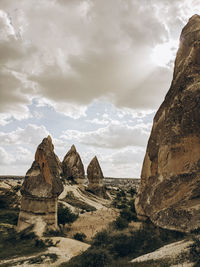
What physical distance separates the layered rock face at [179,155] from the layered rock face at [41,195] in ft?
19.0

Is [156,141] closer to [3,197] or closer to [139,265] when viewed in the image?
[139,265]

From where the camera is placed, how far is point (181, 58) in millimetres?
8547

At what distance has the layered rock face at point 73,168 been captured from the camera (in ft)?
99.8

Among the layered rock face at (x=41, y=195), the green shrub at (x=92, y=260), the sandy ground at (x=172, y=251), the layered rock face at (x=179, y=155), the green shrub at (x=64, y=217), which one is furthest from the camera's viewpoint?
the green shrub at (x=64, y=217)

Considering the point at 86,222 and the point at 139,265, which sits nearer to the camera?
the point at 139,265

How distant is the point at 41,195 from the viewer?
12.1 meters

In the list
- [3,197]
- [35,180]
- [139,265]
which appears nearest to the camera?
[139,265]

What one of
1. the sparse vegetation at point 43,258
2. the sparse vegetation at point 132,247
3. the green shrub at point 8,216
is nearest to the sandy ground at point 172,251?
the sparse vegetation at point 132,247

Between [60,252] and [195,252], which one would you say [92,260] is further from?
[195,252]

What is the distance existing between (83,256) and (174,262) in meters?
3.53

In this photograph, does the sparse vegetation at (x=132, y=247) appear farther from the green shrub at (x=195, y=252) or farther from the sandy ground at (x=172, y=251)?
the green shrub at (x=195, y=252)

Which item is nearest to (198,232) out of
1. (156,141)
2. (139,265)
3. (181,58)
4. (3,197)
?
(139,265)

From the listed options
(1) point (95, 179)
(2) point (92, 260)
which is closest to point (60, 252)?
(2) point (92, 260)

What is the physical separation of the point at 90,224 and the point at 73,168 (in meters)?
16.2
